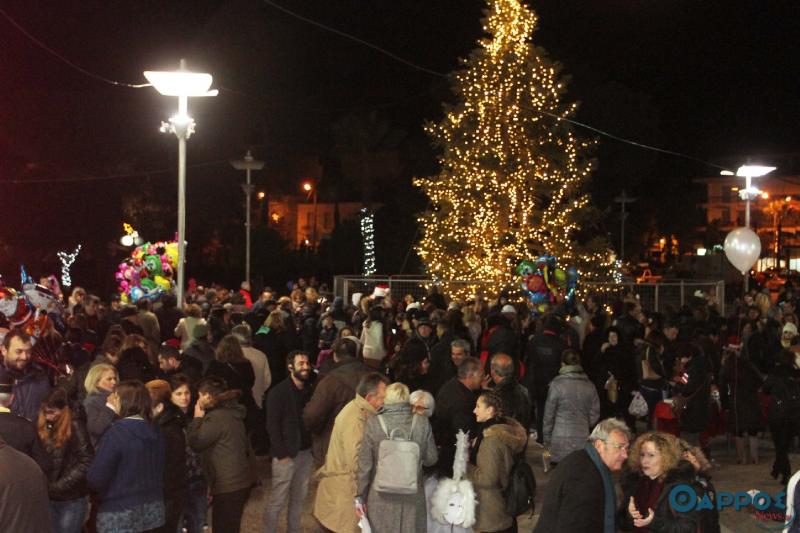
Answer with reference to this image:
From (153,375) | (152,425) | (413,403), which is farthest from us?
(153,375)

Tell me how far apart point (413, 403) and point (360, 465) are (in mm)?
916

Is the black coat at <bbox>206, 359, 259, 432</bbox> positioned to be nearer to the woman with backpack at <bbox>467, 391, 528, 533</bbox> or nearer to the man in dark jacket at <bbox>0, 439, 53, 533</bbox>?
the woman with backpack at <bbox>467, 391, 528, 533</bbox>

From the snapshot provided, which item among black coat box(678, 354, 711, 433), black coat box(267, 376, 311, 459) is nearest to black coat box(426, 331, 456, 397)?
black coat box(678, 354, 711, 433)

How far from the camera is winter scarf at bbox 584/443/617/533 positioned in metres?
5.68

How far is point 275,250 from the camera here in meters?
45.3

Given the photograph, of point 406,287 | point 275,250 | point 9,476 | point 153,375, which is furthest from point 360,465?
point 275,250

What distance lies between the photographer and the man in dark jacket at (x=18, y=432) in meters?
6.38

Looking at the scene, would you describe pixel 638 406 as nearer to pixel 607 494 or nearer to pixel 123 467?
pixel 607 494

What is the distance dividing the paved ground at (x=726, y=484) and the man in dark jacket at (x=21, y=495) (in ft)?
14.8

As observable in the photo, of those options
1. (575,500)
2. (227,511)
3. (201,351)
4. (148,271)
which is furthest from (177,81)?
(575,500)

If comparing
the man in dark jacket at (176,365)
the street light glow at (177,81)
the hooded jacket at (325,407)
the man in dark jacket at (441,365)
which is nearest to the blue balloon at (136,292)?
the street light glow at (177,81)

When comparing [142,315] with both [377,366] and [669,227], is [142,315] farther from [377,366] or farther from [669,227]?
[669,227]

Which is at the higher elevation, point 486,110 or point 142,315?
A: point 486,110

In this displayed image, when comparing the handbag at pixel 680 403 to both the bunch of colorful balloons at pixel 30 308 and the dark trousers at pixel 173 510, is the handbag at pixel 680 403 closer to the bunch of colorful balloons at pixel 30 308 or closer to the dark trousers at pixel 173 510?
the dark trousers at pixel 173 510
